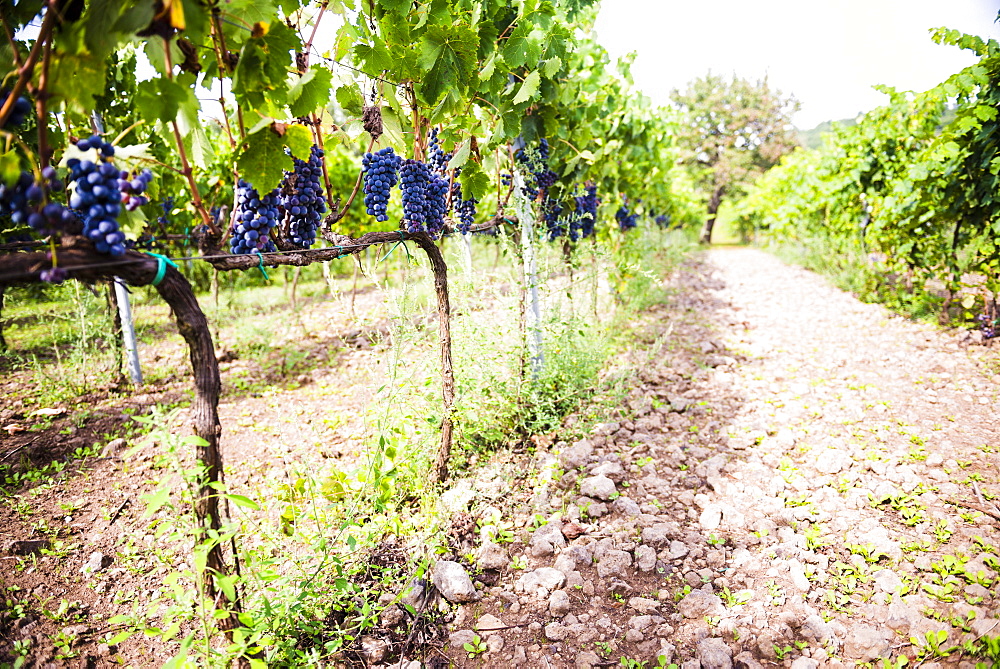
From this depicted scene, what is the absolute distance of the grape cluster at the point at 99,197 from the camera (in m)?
1.14

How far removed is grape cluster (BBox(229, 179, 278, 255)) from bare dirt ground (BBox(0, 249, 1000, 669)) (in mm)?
576

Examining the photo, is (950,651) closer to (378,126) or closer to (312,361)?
(378,126)

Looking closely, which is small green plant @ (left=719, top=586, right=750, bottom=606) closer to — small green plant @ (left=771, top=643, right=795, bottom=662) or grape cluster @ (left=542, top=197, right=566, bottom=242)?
small green plant @ (left=771, top=643, right=795, bottom=662)

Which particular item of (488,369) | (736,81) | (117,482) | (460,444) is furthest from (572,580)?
(736,81)

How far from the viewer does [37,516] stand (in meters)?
2.63

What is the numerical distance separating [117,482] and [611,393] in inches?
121

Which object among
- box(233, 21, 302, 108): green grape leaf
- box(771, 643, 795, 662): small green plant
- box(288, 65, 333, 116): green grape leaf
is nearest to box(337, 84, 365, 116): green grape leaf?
box(288, 65, 333, 116): green grape leaf

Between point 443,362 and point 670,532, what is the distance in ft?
4.56

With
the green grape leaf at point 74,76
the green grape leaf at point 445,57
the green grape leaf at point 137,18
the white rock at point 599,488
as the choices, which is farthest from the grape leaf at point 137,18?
the white rock at point 599,488

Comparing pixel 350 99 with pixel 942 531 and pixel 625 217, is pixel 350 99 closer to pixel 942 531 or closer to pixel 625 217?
pixel 942 531

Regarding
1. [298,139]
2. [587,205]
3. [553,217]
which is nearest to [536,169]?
[553,217]

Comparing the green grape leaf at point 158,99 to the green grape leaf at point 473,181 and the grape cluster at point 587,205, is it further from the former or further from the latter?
the grape cluster at point 587,205

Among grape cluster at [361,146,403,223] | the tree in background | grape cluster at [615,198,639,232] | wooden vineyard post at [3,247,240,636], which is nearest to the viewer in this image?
wooden vineyard post at [3,247,240,636]

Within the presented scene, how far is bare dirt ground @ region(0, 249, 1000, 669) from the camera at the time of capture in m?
1.88
